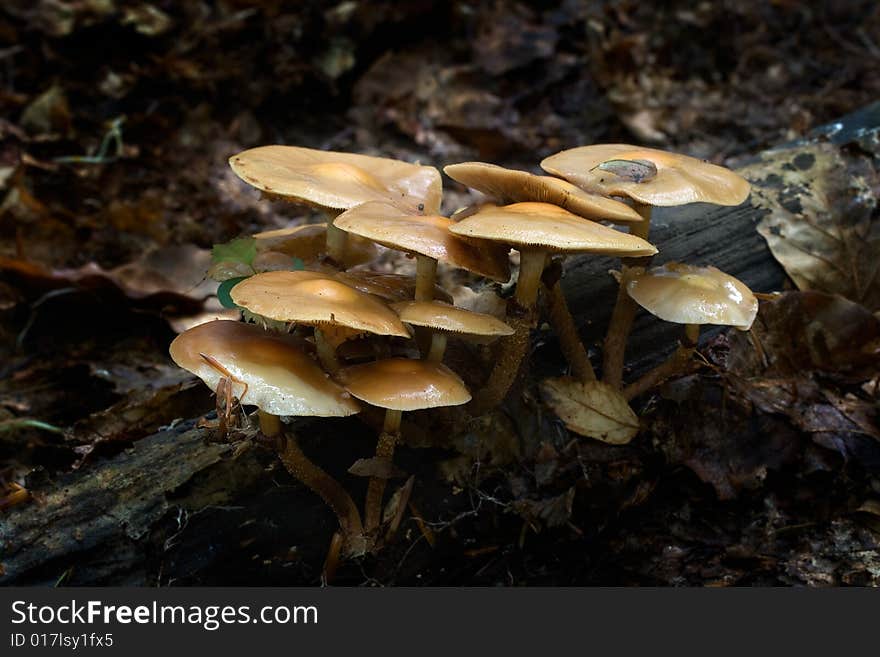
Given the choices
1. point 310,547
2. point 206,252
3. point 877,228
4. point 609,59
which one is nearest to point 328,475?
point 310,547

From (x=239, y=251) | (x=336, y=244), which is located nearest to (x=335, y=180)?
(x=336, y=244)

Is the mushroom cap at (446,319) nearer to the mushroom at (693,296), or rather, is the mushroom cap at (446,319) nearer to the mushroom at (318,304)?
the mushroom at (318,304)

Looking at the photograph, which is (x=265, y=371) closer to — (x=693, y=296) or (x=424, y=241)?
(x=424, y=241)

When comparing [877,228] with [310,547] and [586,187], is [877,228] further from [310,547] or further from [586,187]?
[310,547]

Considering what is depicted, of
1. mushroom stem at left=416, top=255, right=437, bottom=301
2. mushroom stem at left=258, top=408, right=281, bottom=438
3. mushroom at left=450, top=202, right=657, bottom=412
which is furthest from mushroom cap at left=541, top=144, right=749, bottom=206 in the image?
mushroom stem at left=258, top=408, right=281, bottom=438

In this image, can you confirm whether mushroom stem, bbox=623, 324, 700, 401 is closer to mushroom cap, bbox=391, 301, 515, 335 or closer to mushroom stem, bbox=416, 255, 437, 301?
mushroom cap, bbox=391, 301, 515, 335

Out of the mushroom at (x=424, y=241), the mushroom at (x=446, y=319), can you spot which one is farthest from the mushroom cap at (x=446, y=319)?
the mushroom at (x=424, y=241)
